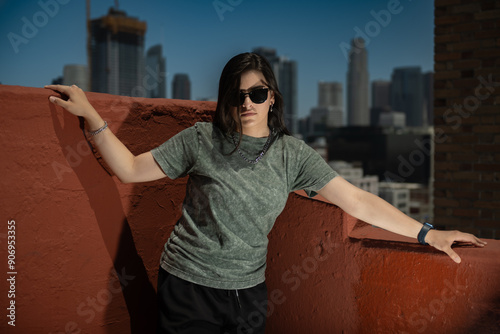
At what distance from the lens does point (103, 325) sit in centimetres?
177

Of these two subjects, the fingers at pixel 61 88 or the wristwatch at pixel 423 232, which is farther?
the wristwatch at pixel 423 232

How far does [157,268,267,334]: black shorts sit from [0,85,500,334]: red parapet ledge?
3.9 inches

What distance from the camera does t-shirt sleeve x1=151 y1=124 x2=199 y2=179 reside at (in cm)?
147

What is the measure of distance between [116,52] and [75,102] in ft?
176

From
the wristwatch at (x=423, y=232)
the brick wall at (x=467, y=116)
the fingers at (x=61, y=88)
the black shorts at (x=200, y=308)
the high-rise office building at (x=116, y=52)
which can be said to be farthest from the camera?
the high-rise office building at (x=116, y=52)

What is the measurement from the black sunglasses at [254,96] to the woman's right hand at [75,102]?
1.61 feet

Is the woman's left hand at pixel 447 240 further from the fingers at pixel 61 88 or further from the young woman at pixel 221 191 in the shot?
the fingers at pixel 61 88

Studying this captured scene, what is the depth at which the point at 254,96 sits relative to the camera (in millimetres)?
1491

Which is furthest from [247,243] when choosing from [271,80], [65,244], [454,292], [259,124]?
[454,292]

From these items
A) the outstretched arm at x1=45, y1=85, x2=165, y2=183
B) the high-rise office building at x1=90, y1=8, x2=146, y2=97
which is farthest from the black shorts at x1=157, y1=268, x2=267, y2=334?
the high-rise office building at x1=90, y1=8, x2=146, y2=97

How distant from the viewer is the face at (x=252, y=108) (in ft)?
4.90

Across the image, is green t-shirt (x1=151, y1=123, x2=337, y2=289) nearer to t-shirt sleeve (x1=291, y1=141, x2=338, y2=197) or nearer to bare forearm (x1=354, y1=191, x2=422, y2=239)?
t-shirt sleeve (x1=291, y1=141, x2=338, y2=197)

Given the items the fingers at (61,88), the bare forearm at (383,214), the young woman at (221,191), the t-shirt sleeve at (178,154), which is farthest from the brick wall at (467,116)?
the fingers at (61,88)

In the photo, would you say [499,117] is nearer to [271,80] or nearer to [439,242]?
[439,242]
